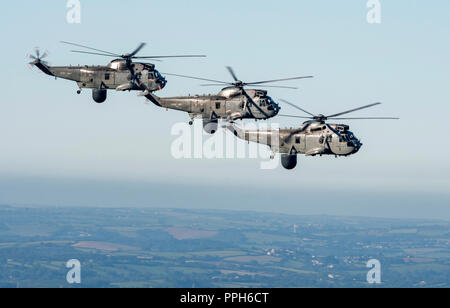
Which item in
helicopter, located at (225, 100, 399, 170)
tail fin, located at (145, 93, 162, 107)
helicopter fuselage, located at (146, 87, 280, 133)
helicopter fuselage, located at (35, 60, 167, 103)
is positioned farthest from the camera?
tail fin, located at (145, 93, 162, 107)

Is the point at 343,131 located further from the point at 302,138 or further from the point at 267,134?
the point at 267,134

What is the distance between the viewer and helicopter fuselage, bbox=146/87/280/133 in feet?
285

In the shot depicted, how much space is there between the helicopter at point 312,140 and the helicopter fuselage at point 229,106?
298cm

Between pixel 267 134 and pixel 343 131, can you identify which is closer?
pixel 343 131

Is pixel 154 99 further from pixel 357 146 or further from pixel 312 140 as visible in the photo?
pixel 357 146

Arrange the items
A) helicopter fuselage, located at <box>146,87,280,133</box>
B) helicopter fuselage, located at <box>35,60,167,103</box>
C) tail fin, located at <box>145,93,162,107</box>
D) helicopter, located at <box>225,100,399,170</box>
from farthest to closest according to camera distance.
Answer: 1. tail fin, located at <box>145,93,162,107</box>
2. helicopter fuselage, located at <box>35,60,167,103</box>
3. helicopter fuselage, located at <box>146,87,280,133</box>
4. helicopter, located at <box>225,100,399,170</box>

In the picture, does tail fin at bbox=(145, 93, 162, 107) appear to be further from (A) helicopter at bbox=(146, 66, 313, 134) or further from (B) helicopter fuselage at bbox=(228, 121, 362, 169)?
(B) helicopter fuselage at bbox=(228, 121, 362, 169)

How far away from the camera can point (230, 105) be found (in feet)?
287

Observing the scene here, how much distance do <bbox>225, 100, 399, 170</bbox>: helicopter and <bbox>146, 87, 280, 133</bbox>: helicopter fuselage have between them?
9.78 feet

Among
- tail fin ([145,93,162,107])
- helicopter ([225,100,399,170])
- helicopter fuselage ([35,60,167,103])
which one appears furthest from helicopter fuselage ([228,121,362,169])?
helicopter fuselage ([35,60,167,103])

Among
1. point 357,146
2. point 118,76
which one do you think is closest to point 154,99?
point 118,76

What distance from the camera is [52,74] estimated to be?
301ft
